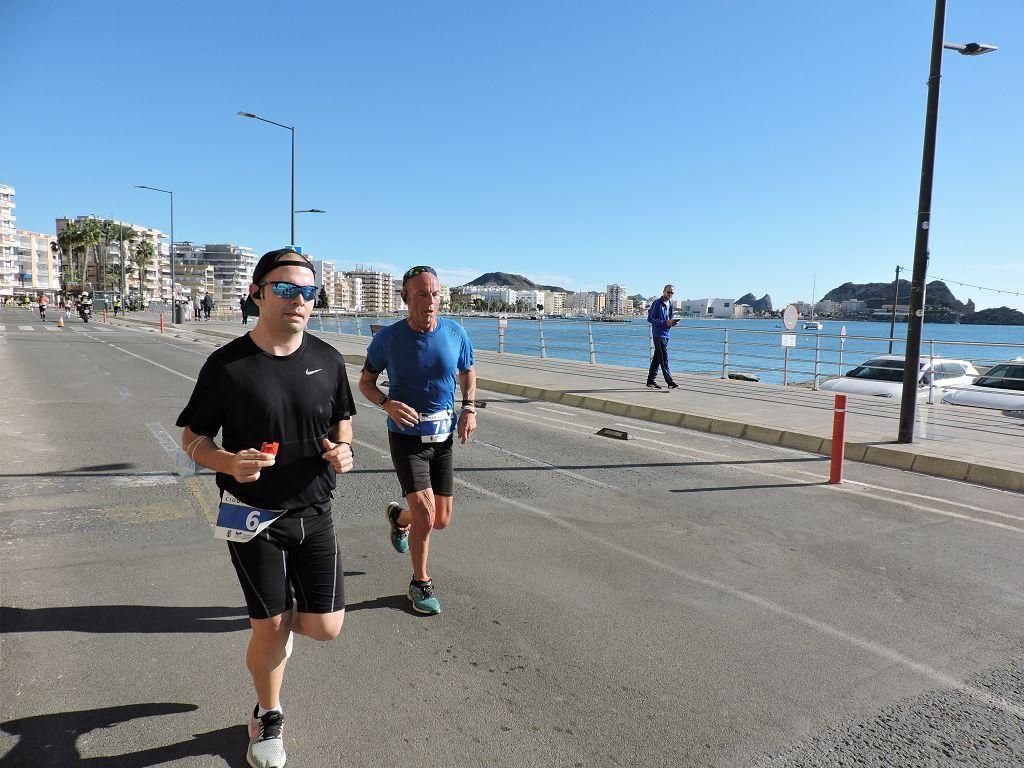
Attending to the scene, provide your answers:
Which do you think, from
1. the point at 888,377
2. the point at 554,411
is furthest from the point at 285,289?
the point at 888,377

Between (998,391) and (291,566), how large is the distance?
16.1m

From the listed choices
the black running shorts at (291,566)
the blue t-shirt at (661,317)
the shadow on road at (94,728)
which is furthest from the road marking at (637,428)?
the shadow on road at (94,728)

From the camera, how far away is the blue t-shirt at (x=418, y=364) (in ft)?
13.9

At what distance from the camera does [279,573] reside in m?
2.70

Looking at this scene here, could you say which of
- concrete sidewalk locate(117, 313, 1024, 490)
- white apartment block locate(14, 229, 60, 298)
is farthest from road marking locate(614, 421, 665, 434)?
white apartment block locate(14, 229, 60, 298)

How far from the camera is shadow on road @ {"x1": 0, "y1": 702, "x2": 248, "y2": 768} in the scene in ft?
8.73

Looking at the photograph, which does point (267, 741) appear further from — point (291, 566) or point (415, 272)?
point (415, 272)

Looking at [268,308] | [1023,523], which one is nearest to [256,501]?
[268,308]

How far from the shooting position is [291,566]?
109 inches

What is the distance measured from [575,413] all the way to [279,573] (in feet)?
33.5

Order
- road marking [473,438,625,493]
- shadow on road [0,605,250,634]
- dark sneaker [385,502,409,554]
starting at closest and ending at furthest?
shadow on road [0,605,250,634] → dark sneaker [385,502,409,554] → road marking [473,438,625,493]

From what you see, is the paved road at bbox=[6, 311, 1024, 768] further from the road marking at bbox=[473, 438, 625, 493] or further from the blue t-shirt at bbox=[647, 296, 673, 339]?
the blue t-shirt at bbox=[647, 296, 673, 339]

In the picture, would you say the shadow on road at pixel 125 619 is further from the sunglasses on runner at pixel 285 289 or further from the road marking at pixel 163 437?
the road marking at pixel 163 437

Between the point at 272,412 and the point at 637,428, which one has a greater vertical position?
the point at 272,412
